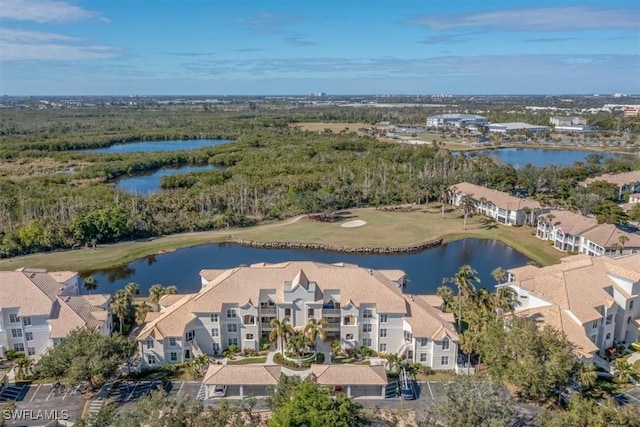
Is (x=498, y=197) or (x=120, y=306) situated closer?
(x=120, y=306)

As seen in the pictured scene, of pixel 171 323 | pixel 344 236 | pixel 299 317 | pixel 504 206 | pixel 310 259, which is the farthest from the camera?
pixel 504 206

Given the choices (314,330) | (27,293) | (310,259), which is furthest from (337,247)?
(27,293)

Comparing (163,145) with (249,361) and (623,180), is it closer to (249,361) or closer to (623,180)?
(623,180)

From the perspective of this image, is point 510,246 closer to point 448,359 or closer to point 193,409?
point 448,359

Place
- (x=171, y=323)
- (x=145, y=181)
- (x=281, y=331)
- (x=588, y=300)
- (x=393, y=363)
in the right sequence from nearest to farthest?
(x=393, y=363)
(x=281, y=331)
(x=171, y=323)
(x=588, y=300)
(x=145, y=181)

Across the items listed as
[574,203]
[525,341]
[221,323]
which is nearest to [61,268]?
[221,323]

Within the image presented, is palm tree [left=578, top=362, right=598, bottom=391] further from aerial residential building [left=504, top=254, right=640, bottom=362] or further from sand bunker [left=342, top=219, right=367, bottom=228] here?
sand bunker [left=342, top=219, right=367, bottom=228]
